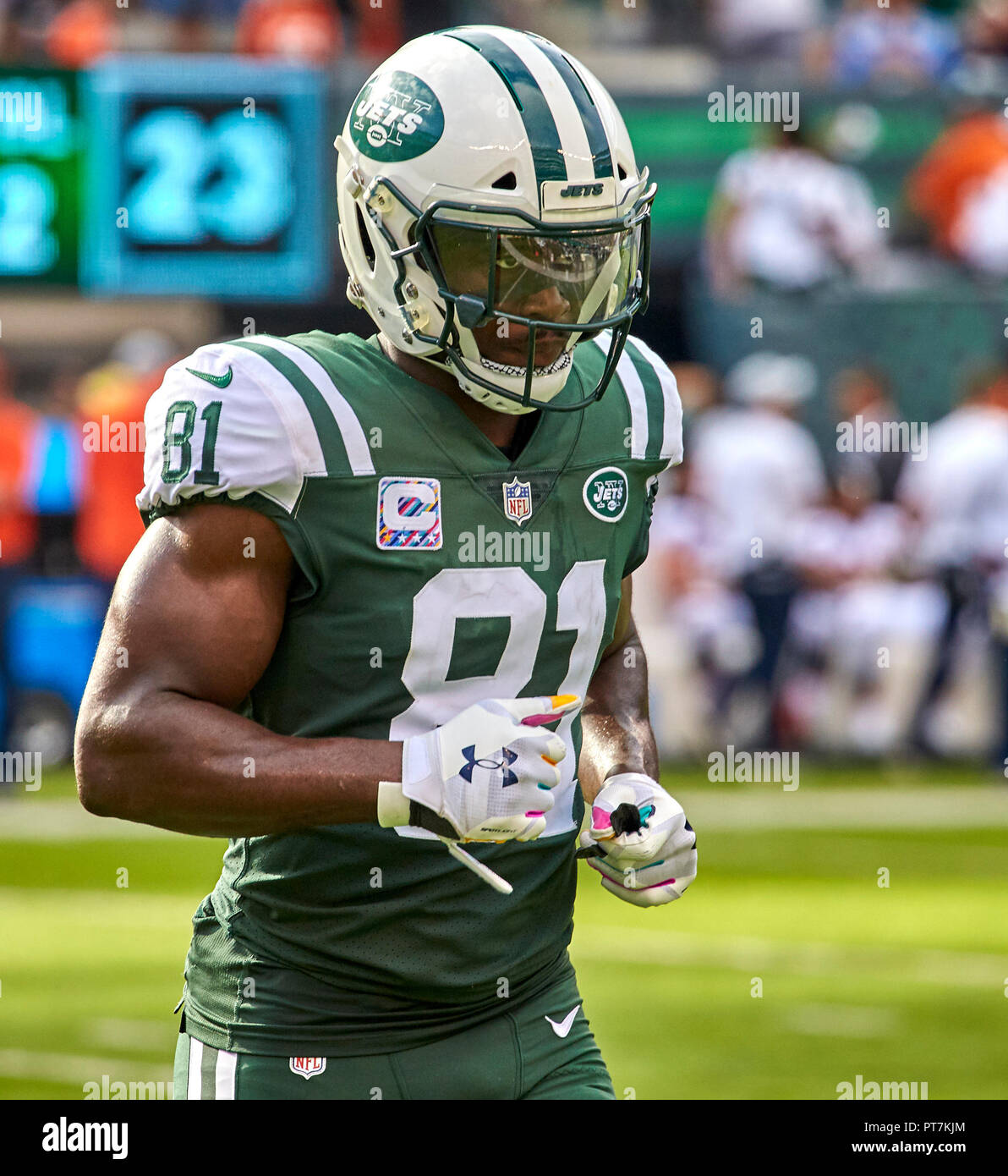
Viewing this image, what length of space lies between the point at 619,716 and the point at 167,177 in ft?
23.9

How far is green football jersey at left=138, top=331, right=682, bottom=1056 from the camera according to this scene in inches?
103

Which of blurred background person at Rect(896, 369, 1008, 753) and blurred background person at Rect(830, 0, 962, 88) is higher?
blurred background person at Rect(830, 0, 962, 88)

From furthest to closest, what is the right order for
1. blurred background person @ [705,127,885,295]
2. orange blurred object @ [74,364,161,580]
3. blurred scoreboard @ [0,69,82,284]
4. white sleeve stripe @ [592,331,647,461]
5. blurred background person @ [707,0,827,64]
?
1. blurred background person @ [707,0,827,64]
2. blurred background person @ [705,127,885,295]
3. orange blurred object @ [74,364,161,580]
4. blurred scoreboard @ [0,69,82,284]
5. white sleeve stripe @ [592,331,647,461]

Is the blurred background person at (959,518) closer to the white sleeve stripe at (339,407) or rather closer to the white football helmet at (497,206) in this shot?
the white football helmet at (497,206)

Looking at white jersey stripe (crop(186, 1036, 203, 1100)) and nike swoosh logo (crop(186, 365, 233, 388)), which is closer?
nike swoosh logo (crop(186, 365, 233, 388))

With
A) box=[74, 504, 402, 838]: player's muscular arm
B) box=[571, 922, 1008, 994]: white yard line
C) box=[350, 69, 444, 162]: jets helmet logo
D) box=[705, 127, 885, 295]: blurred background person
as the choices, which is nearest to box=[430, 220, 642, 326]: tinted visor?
box=[350, 69, 444, 162]: jets helmet logo

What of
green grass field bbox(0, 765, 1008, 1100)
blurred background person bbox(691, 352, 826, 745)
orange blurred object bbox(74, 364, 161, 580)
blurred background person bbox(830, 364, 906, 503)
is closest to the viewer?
green grass field bbox(0, 765, 1008, 1100)

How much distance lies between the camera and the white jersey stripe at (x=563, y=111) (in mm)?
2754

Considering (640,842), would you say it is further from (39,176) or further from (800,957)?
(39,176)

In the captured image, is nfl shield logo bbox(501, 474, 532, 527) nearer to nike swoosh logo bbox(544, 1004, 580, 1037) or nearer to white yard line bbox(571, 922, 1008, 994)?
nike swoosh logo bbox(544, 1004, 580, 1037)

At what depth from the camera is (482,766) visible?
245 cm

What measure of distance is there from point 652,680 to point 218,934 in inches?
319
